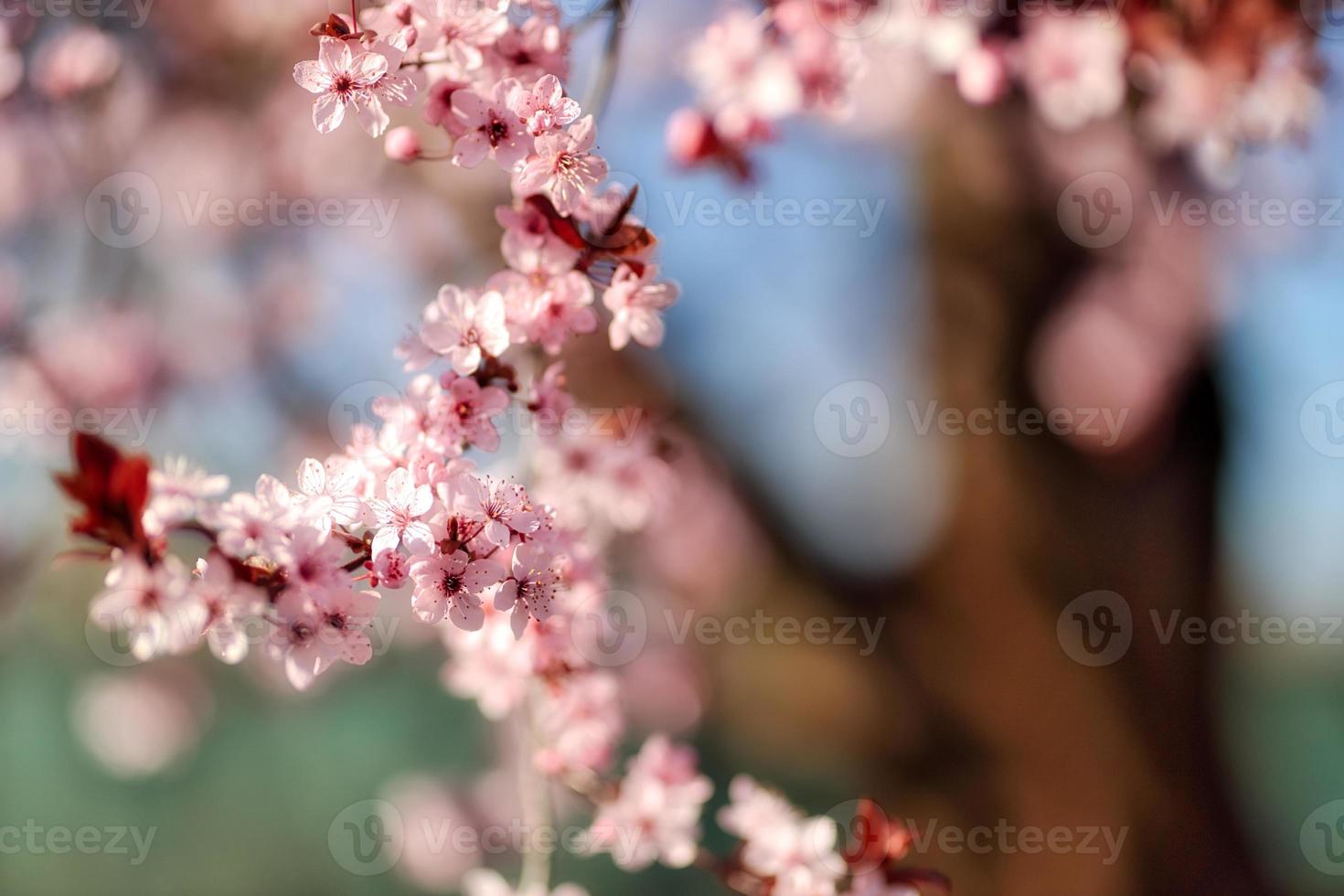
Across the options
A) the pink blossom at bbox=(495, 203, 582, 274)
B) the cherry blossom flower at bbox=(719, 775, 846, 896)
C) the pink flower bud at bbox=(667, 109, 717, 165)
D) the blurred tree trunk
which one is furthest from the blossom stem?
the blurred tree trunk

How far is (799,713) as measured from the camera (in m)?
2.84

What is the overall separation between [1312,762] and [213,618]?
1272cm

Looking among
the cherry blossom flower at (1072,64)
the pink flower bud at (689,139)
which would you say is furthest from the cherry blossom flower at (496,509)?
the cherry blossom flower at (1072,64)

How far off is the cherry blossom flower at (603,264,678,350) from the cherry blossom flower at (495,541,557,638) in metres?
0.22

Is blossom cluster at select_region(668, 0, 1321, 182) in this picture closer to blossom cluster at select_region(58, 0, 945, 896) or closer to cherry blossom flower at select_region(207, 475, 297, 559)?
blossom cluster at select_region(58, 0, 945, 896)

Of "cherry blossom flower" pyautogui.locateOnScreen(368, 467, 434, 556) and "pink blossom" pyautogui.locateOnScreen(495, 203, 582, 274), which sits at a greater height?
"pink blossom" pyautogui.locateOnScreen(495, 203, 582, 274)

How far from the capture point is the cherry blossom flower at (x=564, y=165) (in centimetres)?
87

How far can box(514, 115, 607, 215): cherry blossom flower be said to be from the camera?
871mm

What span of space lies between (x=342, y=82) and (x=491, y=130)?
5.3 inches

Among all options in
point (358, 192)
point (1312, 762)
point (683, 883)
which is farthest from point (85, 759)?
point (1312, 762)

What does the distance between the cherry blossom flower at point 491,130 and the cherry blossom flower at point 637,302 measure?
0.50 feet

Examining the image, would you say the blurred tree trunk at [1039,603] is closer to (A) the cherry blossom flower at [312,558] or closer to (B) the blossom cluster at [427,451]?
(B) the blossom cluster at [427,451]

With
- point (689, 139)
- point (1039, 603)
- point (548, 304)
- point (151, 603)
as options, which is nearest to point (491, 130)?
point (548, 304)

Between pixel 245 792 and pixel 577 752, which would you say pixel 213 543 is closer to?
pixel 577 752
